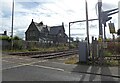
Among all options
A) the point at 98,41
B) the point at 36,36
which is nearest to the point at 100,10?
the point at 98,41

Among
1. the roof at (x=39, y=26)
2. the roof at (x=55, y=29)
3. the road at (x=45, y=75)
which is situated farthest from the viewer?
the roof at (x=55, y=29)

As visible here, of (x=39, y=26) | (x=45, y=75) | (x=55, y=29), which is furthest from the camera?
(x=55, y=29)

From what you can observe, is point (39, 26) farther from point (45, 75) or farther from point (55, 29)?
point (45, 75)

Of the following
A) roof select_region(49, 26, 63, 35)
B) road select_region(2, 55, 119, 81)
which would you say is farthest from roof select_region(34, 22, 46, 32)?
road select_region(2, 55, 119, 81)

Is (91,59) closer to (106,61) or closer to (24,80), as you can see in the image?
(106,61)

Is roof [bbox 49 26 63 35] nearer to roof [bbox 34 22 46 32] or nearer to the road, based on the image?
roof [bbox 34 22 46 32]

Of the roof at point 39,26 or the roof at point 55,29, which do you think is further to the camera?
the roof at point 55,29

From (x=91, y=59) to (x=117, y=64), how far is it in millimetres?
2058

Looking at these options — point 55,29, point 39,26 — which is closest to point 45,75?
point 39,26

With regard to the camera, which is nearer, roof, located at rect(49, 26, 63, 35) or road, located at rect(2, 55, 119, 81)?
road, located at rect(2, 55, 119, 81)

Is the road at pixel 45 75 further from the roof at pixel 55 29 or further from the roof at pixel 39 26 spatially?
the roof at pixel 55 29

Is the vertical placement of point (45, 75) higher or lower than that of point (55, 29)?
lower

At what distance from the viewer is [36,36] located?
235ft

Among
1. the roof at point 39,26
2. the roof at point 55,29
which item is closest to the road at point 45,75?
the roof at point 39,26
